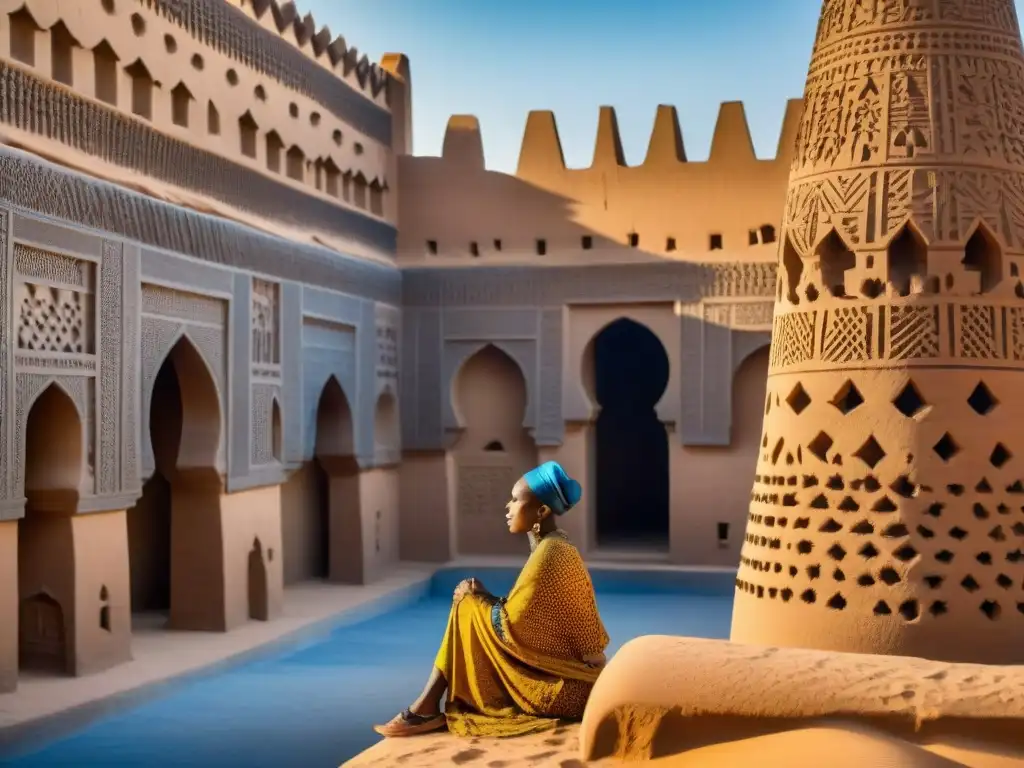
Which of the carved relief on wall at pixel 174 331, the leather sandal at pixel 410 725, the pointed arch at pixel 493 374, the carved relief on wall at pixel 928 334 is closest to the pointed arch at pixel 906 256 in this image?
the carved relief on wall at pixel 928 334

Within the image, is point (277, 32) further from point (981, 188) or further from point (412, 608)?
point (981, 188)

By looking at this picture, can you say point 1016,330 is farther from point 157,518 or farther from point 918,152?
point 157,518

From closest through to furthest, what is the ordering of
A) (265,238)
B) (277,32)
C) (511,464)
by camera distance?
(265,238) → (277,32) → (511,464)

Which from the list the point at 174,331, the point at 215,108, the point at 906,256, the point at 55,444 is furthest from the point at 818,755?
the point at 215,108

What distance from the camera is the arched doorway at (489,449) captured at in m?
14.2

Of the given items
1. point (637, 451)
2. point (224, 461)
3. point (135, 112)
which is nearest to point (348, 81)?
point (135, 112)

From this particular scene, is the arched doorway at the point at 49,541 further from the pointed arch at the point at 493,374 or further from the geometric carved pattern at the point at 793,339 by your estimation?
the pointed arch at the point at 493,374

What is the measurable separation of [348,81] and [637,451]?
22.4ft

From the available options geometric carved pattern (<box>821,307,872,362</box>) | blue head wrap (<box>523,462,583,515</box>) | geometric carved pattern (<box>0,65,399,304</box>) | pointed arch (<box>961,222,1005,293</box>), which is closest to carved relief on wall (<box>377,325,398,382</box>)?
geometric carved pattern (<box>0,65,399,304</box>)

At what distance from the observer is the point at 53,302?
8062 millimetres

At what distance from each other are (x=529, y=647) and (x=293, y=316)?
21.3 ft

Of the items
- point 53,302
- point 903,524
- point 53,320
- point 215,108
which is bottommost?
point 903,524

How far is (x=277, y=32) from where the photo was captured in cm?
1141

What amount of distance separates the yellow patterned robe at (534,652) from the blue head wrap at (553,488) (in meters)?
0.15
